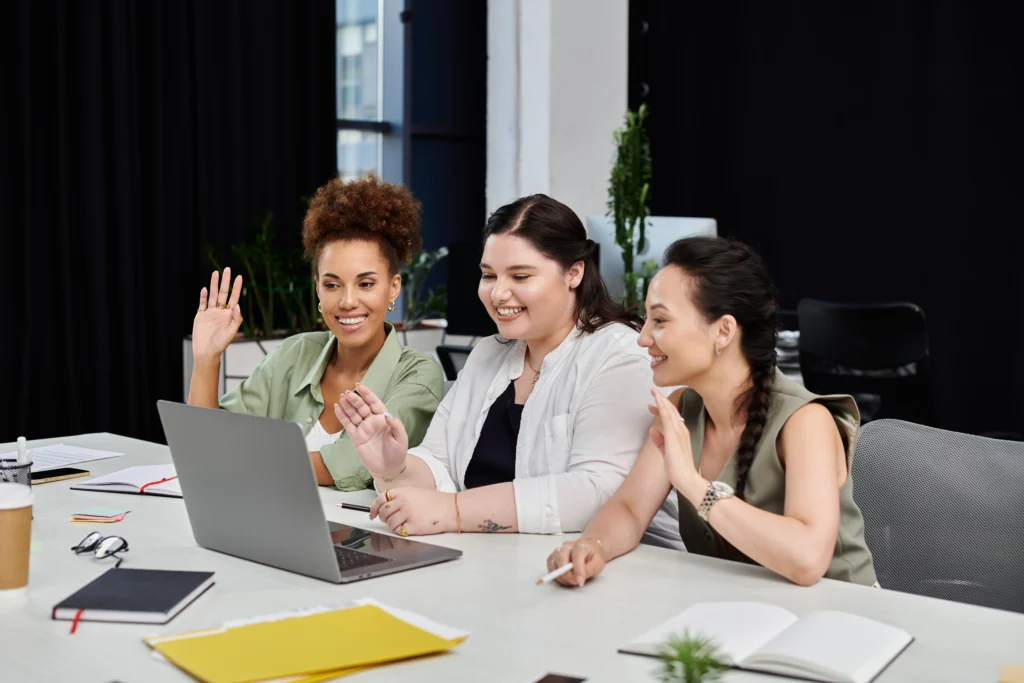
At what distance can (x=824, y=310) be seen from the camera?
411 centimetres

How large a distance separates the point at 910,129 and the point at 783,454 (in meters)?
4.46

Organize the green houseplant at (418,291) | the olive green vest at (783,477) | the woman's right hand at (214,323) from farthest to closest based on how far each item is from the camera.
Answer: the green houseplant at (418,291)
the woman's right hand at (214,323)
the olive green vest at (783,477)

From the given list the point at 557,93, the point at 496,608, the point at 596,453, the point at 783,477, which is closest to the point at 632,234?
the point at 557,93

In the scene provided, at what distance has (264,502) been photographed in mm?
1547

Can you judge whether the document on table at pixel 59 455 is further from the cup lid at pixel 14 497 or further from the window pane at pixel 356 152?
the window pane at pixel 356 152

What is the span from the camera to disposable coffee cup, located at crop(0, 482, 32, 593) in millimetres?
1446

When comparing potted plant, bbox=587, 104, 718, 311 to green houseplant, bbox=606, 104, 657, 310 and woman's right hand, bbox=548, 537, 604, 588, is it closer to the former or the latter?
green houseplant, bbox=606, 104, 657, 310

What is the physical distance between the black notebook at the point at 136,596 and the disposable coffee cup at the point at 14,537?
0.36ft

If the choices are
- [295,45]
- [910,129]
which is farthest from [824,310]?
[295,45]

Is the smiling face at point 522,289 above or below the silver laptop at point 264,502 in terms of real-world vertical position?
above

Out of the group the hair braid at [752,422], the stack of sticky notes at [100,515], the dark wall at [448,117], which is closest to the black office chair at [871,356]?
the hair braid at [752,422]

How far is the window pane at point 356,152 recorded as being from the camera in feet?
19.3

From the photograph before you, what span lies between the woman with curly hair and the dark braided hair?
84 centimetres

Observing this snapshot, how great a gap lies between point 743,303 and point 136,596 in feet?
3.28
